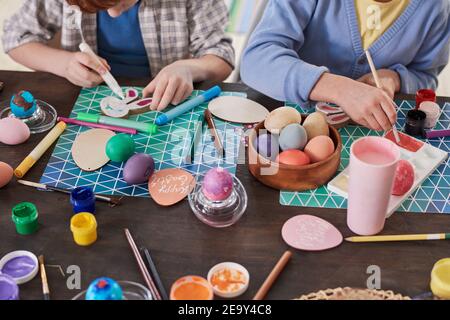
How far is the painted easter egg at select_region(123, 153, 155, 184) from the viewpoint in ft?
3.16

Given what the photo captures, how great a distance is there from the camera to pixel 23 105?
1.11m

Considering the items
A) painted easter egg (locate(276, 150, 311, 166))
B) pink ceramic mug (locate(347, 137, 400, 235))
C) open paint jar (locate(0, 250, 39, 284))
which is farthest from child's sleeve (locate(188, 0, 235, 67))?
open paint jar (locate(0, 250, 39, 284))

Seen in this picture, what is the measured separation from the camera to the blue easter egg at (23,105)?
1105 mm

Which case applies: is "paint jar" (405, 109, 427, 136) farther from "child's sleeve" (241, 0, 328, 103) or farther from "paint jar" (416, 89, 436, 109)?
"child's sleeve" (241, 0, 328, 103)

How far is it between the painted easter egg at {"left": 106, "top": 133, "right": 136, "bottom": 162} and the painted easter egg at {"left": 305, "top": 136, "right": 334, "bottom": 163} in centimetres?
31

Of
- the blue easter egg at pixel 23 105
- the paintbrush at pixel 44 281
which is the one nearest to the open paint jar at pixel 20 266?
the paintbrush at pixel 44 281

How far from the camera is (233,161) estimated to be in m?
1.03

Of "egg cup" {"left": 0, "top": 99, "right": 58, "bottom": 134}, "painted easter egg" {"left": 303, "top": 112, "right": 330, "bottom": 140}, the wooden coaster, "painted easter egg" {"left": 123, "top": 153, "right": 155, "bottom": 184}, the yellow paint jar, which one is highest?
"painted easter egg" {"left": 303, "top": 112, "right": 330, "bottom": 140}

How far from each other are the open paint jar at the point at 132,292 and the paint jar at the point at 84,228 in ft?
0.33

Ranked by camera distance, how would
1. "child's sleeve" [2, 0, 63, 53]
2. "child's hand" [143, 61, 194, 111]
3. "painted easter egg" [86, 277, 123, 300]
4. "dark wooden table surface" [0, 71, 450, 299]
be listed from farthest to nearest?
"child's sleeve" [2, 0, 63, 53]
"child's hand" [143, 61, 194, 111]
"dark wooden table surface" [0, 71, 450, 299]
"painted easter egg" [86, 277, 123, 300]

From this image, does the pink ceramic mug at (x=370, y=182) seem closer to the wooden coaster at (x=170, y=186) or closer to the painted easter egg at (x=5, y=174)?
the wooden coaster at (x=170, y=186)

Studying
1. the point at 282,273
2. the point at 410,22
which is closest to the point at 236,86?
the point at 410,22

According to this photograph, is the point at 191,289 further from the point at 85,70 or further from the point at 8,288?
the point at 85,70
